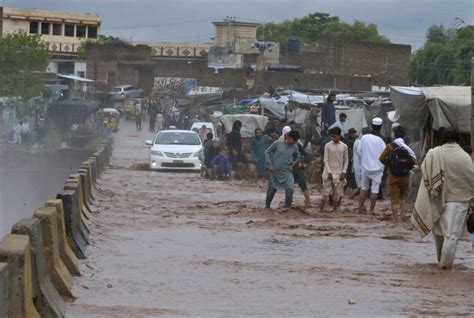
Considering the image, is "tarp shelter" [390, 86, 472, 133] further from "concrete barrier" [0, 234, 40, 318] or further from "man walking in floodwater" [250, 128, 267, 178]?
"concrete barrier" [0, 234, 40, 318]

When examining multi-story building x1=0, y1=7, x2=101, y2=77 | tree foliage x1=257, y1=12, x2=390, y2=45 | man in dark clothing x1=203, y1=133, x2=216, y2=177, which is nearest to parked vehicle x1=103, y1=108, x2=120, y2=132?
man in dark clothing x1=203, y1=133, x2=216, y2=177

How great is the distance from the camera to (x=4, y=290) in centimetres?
712

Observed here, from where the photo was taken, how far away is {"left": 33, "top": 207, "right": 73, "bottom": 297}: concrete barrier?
1059 centimetres

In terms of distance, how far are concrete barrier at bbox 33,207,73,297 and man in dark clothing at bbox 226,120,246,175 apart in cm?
2245

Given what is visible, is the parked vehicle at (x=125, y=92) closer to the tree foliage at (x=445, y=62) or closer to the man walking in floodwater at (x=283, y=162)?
the tree foliage at (x=445, y=62)

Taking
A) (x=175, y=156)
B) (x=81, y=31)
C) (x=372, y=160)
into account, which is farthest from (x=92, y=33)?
(x=372, y=160)

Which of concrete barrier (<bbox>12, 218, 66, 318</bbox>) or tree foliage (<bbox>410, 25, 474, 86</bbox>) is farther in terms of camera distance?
tree foliage (<bbox>410, 25, 474, 86</bbox>)

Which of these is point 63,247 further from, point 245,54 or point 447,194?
point 245,54

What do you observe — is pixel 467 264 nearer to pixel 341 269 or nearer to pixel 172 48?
pixel 341 269

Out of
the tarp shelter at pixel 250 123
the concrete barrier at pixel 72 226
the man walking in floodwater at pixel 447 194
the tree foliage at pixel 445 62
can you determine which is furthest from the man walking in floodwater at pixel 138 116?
the man walking in floodwater at pixel 447 194

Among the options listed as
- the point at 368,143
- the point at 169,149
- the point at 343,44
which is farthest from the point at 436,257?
the point at 343,44

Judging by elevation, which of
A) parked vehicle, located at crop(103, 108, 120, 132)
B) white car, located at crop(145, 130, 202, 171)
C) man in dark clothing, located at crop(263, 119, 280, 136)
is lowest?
parked vehicle, located at crop(103, 108, 120, 132)

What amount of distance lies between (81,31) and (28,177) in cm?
Answer: 9623

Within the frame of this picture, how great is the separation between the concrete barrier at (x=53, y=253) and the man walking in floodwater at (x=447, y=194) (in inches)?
181
